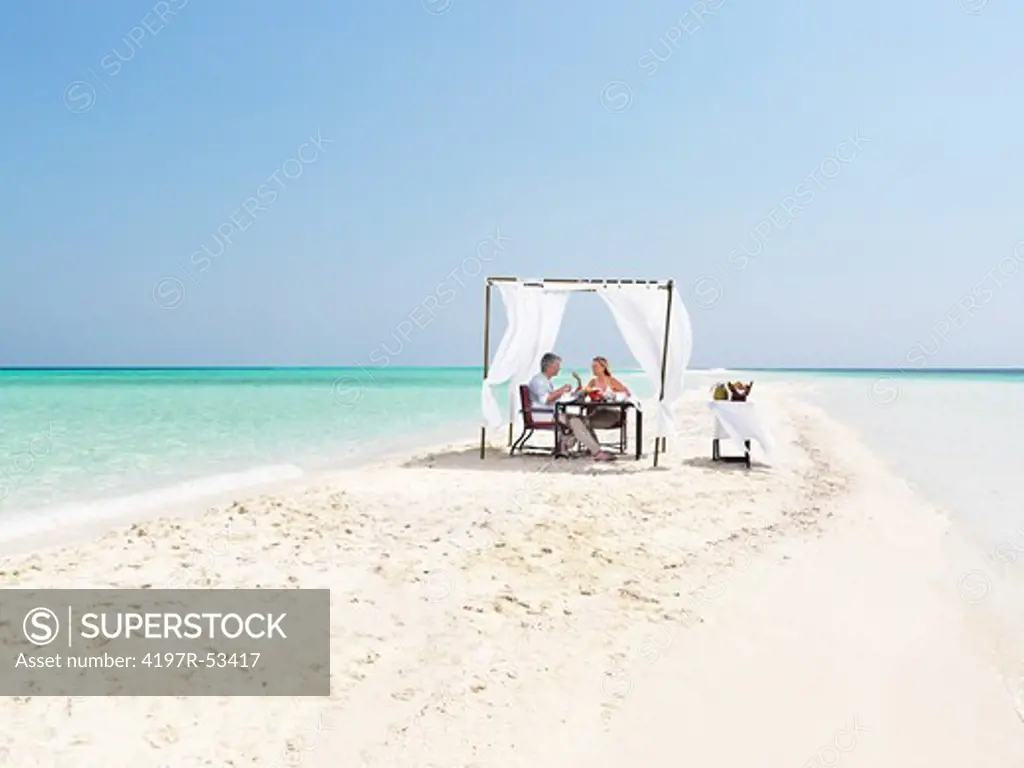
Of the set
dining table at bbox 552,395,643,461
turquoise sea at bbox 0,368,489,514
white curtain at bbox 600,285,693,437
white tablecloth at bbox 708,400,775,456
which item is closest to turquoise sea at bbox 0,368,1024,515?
turquoise sea at bbox 0,368,489,514

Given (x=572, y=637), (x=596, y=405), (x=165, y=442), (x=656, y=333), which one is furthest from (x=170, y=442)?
(x=572, y=637)

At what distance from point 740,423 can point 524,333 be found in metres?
2.69

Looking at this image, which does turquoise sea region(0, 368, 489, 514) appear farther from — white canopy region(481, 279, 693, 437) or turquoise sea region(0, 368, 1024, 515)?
white canopy region(481, 279, 693, 437)

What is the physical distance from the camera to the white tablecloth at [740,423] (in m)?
8.64

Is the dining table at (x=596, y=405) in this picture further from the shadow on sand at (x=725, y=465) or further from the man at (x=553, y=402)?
the shadow on sand at (x=725, y=465)

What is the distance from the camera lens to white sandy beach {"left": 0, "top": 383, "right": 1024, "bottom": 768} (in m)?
2.66

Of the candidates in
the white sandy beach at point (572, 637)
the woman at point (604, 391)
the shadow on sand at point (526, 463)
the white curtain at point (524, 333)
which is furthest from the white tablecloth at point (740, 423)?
the white curtain at point (524, 333)

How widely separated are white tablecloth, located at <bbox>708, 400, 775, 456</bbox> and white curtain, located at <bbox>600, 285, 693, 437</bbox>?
48 centimetres

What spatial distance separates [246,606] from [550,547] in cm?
183

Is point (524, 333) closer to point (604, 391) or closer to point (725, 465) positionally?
point (604, 391)

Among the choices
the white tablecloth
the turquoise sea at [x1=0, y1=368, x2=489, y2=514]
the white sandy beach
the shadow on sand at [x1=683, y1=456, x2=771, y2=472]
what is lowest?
the turquoise sea at [x1=0, y1=368, x2=489, y2=514]

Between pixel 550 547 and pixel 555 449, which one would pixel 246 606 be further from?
pixel 555 449

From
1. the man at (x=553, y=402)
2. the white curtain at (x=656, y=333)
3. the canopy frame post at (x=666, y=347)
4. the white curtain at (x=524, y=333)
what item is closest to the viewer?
the canopy frame post at (x=666, y=347)

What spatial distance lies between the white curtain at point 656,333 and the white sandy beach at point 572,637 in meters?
2.40
